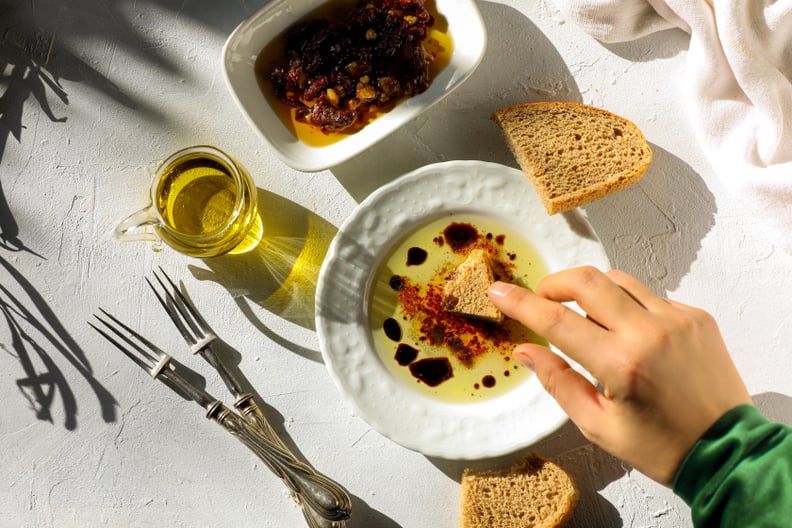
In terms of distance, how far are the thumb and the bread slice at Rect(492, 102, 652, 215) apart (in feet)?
1.13

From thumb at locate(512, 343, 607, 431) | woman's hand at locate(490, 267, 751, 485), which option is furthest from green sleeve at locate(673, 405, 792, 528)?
thumb at locate(512, 343, 607, 431)

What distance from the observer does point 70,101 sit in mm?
1579

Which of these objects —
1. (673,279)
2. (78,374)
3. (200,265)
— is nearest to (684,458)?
(673,279)

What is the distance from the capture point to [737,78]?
1427 mm

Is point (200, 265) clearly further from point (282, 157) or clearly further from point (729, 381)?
point (729, 381)

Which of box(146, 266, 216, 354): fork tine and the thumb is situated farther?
box(146, 266, 216, 354): fork tine

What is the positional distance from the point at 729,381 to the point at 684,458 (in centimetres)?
18

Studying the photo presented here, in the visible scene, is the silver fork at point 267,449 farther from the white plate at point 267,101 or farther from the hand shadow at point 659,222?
the hand shadow at point 659,222

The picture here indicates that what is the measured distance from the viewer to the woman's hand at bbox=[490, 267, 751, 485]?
3.76 ft

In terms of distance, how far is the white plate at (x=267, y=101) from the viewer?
1.39 m

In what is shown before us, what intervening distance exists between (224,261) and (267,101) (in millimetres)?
399

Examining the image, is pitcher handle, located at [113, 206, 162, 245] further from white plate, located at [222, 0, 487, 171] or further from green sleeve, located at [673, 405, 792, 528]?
green sleeve, located at [673, 405, 792, 528]

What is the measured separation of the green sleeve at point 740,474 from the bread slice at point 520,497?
1.00ft

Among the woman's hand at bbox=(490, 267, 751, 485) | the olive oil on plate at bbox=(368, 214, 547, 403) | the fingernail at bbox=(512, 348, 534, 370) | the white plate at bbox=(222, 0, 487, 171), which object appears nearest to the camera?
the woman's hand at bbox=(490, 267, 751, 485)
